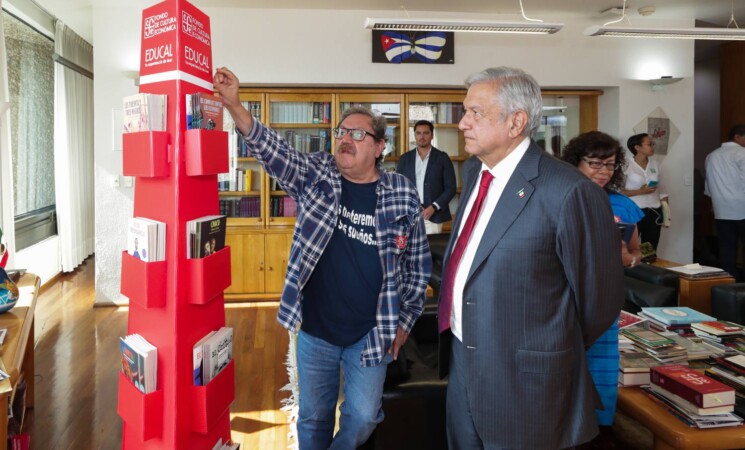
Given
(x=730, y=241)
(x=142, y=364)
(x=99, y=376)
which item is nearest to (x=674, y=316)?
(x=142, y=364)

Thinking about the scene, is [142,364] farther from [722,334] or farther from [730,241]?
[730,241]

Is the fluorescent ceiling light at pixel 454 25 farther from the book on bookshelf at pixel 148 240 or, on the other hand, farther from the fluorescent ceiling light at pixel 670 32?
the book on bookshelf at pixel 148 240

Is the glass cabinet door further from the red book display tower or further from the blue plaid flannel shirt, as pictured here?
the red book display tower

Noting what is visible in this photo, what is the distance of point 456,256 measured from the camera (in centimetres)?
167

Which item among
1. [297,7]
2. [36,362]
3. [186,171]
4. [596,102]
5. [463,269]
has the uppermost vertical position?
[297,7]

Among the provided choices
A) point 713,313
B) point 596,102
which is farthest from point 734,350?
point 596,102

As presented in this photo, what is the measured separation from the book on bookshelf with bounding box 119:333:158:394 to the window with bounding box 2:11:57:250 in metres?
5.09

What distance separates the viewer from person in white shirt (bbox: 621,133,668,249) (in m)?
5.70

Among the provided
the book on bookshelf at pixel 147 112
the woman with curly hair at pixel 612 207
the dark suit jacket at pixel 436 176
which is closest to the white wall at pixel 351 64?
the dark suit jacket at pixel 436 176

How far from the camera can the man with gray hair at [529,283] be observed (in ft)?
4.69

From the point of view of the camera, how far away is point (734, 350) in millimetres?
2607

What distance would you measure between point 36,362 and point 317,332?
9.78 feet

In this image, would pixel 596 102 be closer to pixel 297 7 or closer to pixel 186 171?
pixel 297 7

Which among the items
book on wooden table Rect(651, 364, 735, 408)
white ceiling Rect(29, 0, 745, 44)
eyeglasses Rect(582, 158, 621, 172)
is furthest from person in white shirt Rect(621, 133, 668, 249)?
book on wooden table Rect(651, 364, 735, 408)
